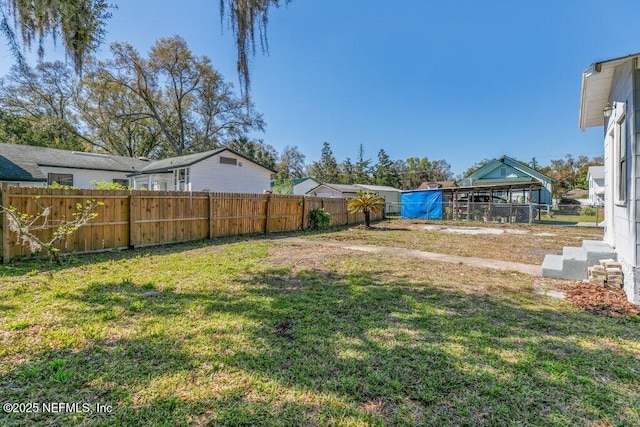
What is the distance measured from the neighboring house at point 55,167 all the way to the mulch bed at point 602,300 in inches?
699

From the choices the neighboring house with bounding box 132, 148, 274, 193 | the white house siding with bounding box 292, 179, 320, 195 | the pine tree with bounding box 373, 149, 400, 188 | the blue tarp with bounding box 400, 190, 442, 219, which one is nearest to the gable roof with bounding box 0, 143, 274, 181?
the neighboring house with bounding box 132, 148, 274, 193

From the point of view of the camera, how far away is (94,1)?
3717mm

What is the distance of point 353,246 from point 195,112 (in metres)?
26.4

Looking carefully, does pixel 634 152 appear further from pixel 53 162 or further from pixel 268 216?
pixel 53 162

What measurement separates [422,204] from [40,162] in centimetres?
2215

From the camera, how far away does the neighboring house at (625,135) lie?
11.4 ft

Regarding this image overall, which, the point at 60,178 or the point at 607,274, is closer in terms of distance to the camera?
the point at 607,274

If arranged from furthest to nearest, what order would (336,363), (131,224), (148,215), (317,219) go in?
1. (317,219)
2. (148,215)
3. (131,224)
4. (336,363)

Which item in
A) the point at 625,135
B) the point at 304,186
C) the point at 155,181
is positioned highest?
the point at 304,186

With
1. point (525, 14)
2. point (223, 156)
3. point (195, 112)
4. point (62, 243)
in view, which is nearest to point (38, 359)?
point (62, 243)

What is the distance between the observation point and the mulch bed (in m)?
3.39

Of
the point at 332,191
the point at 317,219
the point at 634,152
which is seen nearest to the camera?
the point at 634,152

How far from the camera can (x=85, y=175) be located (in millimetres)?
16375

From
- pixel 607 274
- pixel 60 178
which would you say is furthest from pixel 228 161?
pixel 607 274
